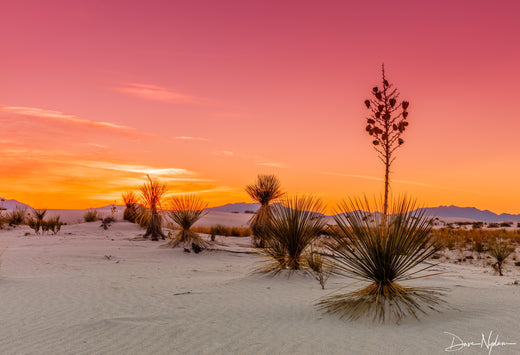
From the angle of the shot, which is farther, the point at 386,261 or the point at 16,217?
the point at 16,217

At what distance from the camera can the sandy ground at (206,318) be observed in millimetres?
4012

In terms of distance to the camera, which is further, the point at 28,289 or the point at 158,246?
the point at 158,246

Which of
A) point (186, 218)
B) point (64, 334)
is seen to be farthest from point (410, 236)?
point (186, 218)

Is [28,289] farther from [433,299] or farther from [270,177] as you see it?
[270,177]

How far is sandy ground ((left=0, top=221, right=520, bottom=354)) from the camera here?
4.01m

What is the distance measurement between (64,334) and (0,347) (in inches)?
24.1

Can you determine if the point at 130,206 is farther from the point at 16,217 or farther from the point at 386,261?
the point at 386,261

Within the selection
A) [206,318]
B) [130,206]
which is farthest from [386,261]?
[130,206]

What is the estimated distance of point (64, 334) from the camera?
4562mm

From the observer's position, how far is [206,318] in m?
5.07
